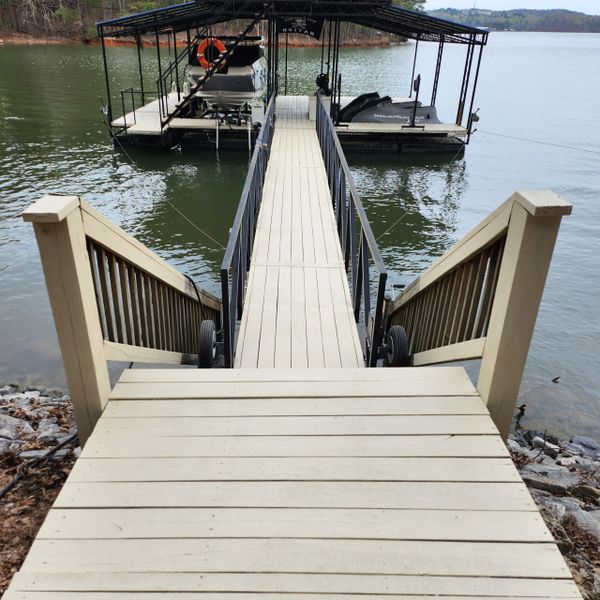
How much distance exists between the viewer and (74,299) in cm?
230

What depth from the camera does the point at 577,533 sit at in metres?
3.35

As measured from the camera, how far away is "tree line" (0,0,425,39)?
5334 centimetres

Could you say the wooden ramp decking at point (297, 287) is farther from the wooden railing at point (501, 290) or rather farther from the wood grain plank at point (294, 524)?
the wood grain plank at point (294, 524)

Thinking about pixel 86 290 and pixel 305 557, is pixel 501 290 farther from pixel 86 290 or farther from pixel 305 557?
pixel 86 290

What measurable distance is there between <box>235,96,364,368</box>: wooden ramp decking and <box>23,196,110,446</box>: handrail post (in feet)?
4.53

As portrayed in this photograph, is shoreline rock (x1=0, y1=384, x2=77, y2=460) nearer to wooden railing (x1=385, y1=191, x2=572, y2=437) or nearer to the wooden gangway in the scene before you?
Answer: the wooden gangway

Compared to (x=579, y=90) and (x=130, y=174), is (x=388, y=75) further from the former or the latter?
(x=130, y=174)

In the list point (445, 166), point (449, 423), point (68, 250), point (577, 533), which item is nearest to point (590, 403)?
point (577, 533)

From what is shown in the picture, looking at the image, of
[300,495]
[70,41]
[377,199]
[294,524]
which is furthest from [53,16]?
[294,524]

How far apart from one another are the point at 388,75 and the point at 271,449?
1476 inches

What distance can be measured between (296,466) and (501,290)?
1.21 meters

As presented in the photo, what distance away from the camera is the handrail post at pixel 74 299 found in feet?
7.05

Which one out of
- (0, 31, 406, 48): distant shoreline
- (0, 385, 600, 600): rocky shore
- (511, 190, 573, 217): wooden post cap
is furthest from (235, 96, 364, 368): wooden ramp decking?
(0, 31, 406, 48): distant shoreline

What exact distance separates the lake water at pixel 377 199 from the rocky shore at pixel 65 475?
68 centimetres
